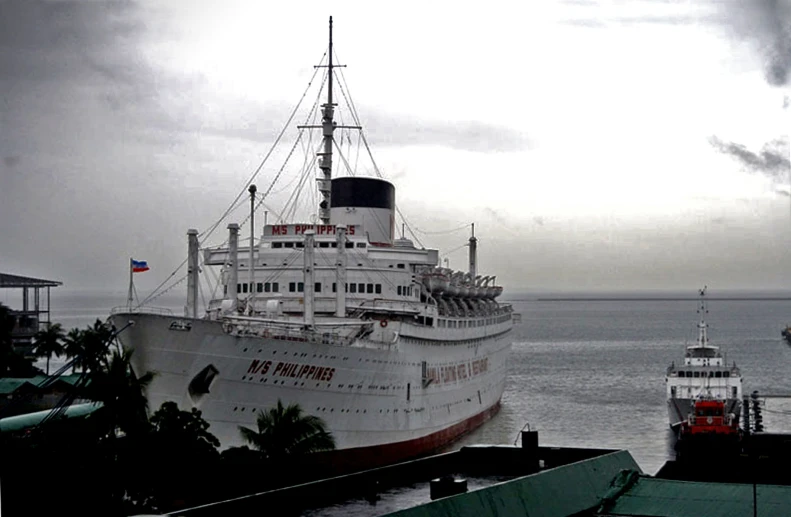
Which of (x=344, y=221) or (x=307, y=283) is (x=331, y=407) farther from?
(x=344, y=221)

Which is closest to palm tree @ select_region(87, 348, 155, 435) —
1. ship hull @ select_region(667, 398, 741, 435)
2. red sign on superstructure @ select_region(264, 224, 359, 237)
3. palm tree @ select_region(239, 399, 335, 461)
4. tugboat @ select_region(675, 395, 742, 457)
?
palm tree @ select_region(239, 399, 335, 461)

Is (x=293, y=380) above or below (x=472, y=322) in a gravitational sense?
below

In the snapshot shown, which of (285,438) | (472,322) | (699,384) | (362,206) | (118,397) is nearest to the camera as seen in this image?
(285,438)

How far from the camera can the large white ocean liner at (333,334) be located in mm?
27484

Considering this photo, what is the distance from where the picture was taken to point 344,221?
3981 cm

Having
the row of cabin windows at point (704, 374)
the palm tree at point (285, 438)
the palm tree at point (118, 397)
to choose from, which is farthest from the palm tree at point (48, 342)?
the row of cabin windows at point (704, 374)

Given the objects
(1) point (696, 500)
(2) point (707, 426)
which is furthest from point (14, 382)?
(1) point (696, 500)

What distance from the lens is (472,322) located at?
4322cm

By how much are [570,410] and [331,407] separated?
23.0 metres

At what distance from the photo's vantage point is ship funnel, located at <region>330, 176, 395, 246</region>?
39.8 m

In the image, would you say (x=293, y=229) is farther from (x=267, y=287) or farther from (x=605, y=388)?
(x=605, y=388)

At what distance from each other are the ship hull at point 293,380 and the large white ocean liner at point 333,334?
3cm

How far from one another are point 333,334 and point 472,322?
45.6 feet

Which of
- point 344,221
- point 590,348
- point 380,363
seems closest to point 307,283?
point 380,363
